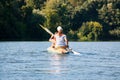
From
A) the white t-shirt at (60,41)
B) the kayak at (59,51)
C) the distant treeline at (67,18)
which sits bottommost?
the kayak at (59,51)

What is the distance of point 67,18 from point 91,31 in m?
5.52

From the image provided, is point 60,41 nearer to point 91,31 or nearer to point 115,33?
point 115,33

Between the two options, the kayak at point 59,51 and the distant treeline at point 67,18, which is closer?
the kayak at point 59,51

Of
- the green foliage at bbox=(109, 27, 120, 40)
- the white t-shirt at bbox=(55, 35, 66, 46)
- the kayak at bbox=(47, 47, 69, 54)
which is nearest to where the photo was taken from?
the kayak at bbox=(47, 47, 69, 54)

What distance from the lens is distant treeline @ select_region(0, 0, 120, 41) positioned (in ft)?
292

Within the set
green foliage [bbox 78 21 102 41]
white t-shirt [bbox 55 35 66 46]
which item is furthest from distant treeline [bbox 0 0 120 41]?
white t-shirt [bbox 55 35 66 46]

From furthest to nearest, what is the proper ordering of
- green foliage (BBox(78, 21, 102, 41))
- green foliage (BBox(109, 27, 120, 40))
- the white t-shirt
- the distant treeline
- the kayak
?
green foliage (BBox(78, 21, 102, 41)), green foliage (BBox(109, 27, 120, 40)), the distant treeline, the white t-shirt, the kayak

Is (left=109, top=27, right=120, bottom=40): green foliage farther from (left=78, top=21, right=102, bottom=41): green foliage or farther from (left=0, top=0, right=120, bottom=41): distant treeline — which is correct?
(left=78, top=21, right=102, bottom=41): green foliage

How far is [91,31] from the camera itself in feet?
340

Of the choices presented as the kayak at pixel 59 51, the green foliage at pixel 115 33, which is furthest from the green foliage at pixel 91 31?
the kayak at pixel 59 51

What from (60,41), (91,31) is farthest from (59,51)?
(91,31)

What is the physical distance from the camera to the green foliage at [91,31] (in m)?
102

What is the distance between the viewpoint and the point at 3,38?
8138cm

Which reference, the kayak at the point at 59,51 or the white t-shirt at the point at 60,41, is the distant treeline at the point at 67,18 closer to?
the kayak at the point at 59,51
